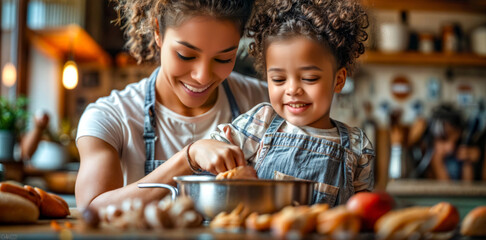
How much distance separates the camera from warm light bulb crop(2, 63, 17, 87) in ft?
15.0

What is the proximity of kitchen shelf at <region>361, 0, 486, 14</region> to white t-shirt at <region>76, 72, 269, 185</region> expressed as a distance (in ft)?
10.5

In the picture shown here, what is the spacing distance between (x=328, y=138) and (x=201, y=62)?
0.34m

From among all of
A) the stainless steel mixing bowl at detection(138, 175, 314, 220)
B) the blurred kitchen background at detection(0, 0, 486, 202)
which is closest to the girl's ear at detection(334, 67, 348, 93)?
the stainless steel mixing bowl at detection(138, 175, 314, 220)

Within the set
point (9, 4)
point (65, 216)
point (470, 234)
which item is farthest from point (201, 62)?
point (9, 4)

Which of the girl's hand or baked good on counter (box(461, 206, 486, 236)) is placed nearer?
baked good on counter (box(461, 206, 486, 236))

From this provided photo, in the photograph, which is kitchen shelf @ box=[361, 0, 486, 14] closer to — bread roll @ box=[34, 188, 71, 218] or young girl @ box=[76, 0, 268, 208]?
young girl @ box=[76, 0, 268, 208]

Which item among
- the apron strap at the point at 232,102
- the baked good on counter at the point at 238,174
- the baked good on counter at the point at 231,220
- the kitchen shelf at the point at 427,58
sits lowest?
the baked good on counter at the point at 231,220

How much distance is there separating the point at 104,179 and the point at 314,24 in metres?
0.62

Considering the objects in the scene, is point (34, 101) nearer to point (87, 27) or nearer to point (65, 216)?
point (87, 27)

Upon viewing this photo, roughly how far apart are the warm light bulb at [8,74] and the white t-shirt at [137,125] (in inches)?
137

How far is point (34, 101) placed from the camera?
5547 mm

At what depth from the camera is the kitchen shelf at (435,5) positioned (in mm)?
4375

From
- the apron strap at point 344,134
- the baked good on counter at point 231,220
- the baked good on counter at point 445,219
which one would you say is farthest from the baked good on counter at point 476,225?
the apron strap at point 344,134

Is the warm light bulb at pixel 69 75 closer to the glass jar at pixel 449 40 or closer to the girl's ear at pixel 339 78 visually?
the glass jar at pixel 449 40
